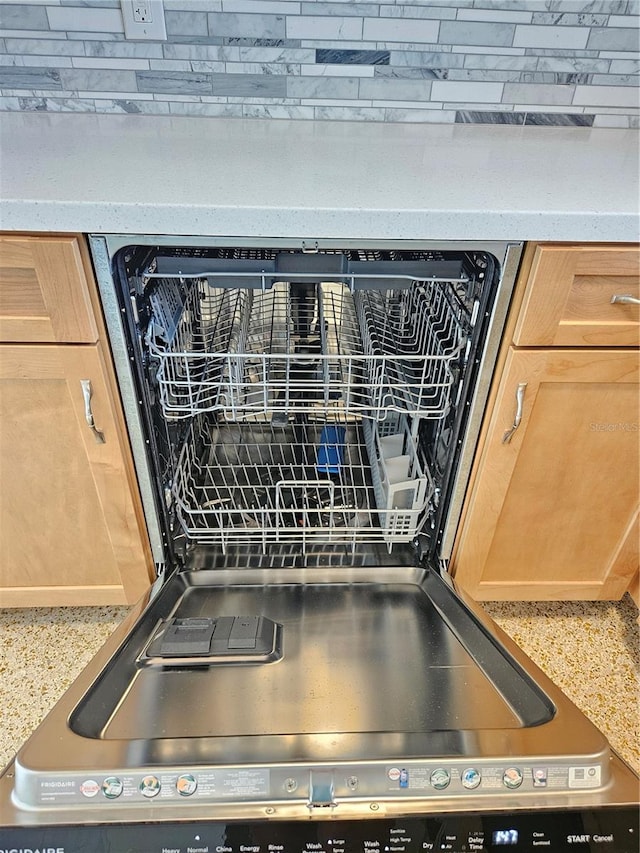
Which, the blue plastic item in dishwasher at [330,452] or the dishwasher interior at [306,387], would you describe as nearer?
the dishwasher interior at [306,387]

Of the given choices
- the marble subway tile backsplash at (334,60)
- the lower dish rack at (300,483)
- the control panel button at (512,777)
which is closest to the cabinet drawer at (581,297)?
the lower dish rack at (300,483)

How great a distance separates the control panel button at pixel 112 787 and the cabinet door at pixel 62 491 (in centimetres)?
52

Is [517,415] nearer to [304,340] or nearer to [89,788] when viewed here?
[304,340]

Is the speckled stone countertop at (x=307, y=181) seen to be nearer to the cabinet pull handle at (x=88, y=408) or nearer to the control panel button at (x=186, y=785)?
the cabinet pull handle at (x=88, y=408)

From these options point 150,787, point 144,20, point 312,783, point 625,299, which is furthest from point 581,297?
point 144,20

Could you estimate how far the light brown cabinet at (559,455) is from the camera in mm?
875

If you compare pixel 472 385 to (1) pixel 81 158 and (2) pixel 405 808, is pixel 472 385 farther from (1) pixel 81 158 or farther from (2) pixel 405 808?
(1) pixel 81 158

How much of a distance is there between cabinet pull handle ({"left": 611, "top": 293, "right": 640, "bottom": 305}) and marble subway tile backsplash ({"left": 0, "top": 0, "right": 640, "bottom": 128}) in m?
0.74

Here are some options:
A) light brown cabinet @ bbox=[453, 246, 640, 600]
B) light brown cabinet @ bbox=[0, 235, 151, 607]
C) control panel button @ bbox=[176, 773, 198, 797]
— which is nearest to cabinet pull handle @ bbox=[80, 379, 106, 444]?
light brown cabinet @ bbox=[0, 235, 151, 607]

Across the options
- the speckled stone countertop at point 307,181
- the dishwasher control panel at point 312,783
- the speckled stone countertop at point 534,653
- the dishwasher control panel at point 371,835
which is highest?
the speckled stone countertop at point 307,181

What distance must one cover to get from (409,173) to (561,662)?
1.09 m

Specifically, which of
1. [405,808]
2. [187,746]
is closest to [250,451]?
[187,746]

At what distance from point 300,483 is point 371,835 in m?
0.60

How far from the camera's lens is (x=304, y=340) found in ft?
4.15
